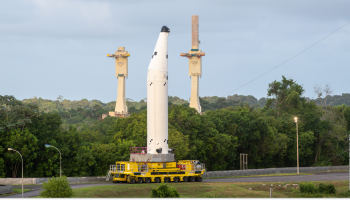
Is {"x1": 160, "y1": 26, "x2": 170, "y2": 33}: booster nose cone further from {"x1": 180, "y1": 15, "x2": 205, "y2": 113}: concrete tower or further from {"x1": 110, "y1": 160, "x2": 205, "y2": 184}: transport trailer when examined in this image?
{"x1": 180, "y1": 15, "x2": 205, "y2": 113}: concrete tower

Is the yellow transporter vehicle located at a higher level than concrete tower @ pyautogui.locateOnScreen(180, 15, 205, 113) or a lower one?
lower

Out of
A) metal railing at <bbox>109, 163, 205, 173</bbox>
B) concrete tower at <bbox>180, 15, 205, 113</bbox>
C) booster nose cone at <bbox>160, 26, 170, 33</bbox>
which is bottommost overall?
metal railing at <bbox>109, 163, 205, 173</bbox>

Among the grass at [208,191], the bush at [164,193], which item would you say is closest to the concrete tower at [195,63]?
the grass at [208,191]

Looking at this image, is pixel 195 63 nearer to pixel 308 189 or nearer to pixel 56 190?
pixel 308 189

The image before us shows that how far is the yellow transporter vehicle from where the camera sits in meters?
41.4

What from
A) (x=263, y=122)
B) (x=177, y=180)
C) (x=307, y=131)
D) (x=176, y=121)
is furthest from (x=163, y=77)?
(x=307, y=131)

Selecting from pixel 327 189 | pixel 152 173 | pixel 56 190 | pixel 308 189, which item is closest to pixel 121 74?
pixel 152 173

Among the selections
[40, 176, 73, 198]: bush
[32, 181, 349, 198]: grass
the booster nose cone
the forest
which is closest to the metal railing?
[32, 181, 349, 198]: grass

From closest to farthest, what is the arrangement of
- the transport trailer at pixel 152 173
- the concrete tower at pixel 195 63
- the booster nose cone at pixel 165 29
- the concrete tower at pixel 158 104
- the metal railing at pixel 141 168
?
the transport trailer at pixel 152 173
the metal railing at pixel 141 168
the concrete tower at pixel 158 104
the booster nose cone at pixel 165 29
the concrete tower at pixel 195 63

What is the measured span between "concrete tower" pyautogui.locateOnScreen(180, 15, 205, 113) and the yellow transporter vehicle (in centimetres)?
6221

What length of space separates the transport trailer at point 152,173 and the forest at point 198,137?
42.7 feet

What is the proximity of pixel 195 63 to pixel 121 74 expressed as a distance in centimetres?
2129

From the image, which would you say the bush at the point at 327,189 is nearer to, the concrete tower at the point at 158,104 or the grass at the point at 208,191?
the grass at the point at 208,191

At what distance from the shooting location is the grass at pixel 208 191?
1265 inches
